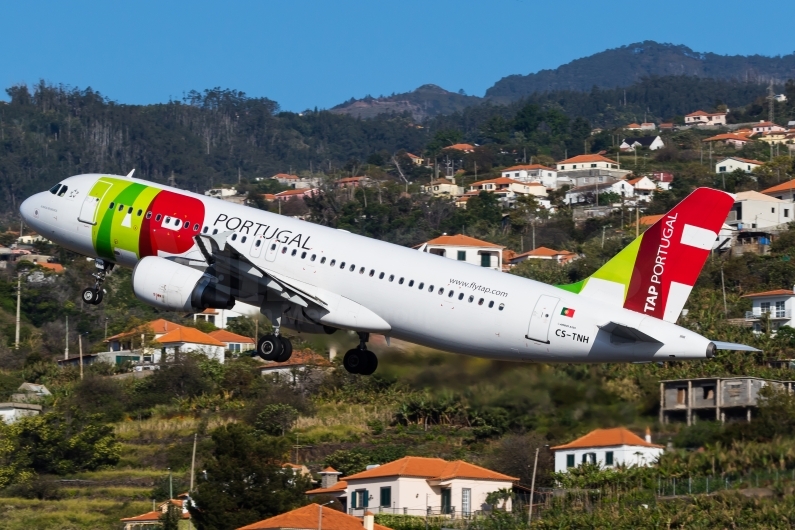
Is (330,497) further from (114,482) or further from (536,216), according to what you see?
(536,216)

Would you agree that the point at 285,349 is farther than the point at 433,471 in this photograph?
No

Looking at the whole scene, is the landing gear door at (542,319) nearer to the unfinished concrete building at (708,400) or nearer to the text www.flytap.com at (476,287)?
the text www.flytap.com at (476,287)

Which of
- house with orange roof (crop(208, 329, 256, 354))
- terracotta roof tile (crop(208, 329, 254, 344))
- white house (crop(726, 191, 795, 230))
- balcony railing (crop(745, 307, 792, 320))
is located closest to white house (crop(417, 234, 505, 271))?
terracotta roof tile (crop(208, 329, 254, 344))

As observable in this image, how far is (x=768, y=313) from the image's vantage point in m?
102

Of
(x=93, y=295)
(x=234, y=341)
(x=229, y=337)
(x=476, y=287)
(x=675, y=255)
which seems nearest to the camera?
(x=675, y=255)

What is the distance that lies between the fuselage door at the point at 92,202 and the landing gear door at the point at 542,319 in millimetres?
14855

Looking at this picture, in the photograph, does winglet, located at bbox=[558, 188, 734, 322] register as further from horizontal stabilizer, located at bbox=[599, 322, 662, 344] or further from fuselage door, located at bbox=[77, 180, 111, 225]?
fuselage door, located at bbox=[77, 180, 111, 225]

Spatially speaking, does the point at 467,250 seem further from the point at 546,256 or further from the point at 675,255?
the point at 675,255

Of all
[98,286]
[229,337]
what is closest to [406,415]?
[98,286]

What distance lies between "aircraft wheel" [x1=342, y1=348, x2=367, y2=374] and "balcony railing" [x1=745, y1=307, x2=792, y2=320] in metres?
68.6

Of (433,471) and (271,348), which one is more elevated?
(271,348)

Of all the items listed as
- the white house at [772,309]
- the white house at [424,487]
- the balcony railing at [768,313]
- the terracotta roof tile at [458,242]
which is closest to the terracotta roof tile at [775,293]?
the white house at [772,309]

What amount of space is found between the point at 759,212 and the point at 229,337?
5933 cm

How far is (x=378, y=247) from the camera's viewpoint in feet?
123
